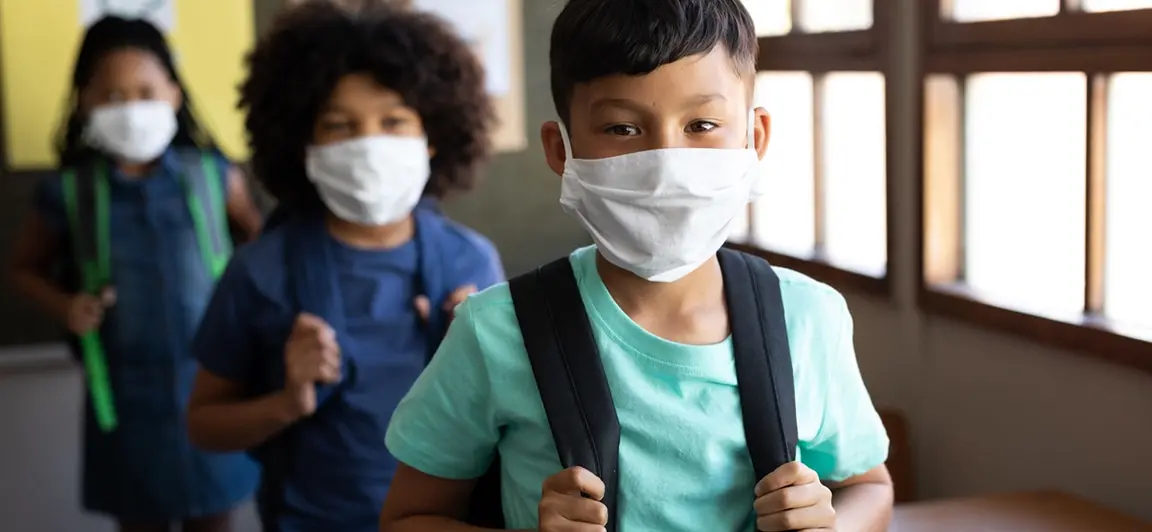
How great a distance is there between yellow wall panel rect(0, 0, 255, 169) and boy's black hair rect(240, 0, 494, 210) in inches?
49.0

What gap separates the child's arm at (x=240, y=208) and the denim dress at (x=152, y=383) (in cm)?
18

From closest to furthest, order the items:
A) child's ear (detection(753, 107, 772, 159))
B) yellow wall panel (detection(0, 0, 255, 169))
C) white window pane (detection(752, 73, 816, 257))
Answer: child's ear (detection(753, 107, 772, 159)), white window pane (detection(752, 73, 816, 257)), yellow wall panel (detection(0, 0, 255, 169))

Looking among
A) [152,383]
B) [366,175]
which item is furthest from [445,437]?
[152,383]

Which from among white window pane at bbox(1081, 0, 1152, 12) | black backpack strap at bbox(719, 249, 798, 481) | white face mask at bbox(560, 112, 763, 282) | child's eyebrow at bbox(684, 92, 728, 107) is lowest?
black backpack strap at bbox(719, 249, 798, 481)

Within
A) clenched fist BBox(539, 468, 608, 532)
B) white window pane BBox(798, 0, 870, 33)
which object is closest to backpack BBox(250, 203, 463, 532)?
A: clenched fist BBox(539, 468, 608, 532)

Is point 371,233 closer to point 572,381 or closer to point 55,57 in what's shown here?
point 572,381

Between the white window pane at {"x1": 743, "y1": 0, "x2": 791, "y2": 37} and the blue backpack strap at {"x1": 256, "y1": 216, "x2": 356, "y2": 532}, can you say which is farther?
the white window pane at {"x1": 743, "y1": 0, "x2": 791, "y2": 37}

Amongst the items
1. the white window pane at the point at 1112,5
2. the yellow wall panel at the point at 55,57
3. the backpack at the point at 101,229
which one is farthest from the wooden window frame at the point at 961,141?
the yellow wall panel at the point at 55,57

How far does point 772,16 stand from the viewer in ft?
10.1

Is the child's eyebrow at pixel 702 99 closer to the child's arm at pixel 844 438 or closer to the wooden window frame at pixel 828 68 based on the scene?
the child's arm at pixel 844 438

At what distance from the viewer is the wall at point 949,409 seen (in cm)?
195

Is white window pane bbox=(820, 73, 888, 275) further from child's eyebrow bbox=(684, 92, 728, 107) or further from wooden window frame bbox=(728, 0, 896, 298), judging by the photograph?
child's eyebrow bbox=(684, 92, 728, 107)

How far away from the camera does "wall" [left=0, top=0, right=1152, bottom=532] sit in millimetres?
1946

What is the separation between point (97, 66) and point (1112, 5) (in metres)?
2.02
